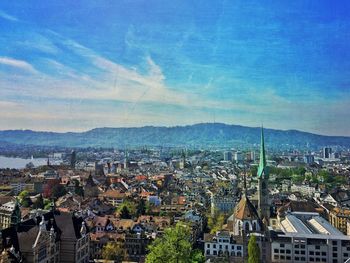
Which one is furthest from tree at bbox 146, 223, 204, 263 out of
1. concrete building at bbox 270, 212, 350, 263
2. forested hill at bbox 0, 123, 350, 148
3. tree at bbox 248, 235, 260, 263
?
forested hill at bbox 0, 123, 350, 148

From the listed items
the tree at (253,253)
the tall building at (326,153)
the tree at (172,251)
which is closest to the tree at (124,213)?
the tree at (253,253)

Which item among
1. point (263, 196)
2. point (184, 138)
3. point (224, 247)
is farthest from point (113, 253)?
point (184, 138)

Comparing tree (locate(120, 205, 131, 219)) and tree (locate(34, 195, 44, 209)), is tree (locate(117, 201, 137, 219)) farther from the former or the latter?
tree (locate(34, 195, 44, 209))

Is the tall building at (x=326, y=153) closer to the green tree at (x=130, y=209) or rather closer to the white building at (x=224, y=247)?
the green tree at (x=130, y=209)

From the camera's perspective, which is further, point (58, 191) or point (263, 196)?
point (58, 191)

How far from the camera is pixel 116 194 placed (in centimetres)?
2362

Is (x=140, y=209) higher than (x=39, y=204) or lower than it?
lower

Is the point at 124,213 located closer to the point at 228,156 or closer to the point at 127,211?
the point at 127,211

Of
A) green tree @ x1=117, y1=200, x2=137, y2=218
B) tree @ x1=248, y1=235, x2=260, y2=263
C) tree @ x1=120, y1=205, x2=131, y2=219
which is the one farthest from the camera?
green tree @ x1=117, y1=200, x2=137, y2=218

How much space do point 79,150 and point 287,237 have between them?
51.1 m

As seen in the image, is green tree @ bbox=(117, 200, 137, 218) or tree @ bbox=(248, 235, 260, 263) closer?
tree @ bbox=(248, 235, 260, 263)

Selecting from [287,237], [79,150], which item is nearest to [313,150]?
[79,150]

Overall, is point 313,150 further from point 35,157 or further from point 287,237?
point 287,237

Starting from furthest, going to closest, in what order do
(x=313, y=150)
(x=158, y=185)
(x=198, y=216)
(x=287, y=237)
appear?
(x=313, y=150)
(x=158, y=185)
(x=198, y=216)
(x=287, y=237)
